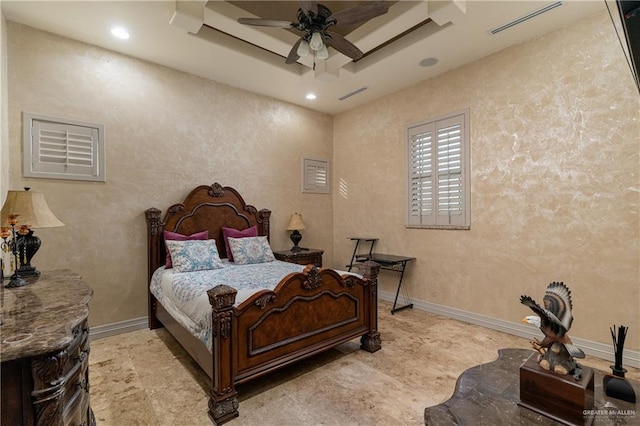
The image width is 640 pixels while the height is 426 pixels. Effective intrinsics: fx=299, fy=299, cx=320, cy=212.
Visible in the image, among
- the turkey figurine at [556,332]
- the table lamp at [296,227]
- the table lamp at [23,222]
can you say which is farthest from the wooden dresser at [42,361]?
the table lamp at [296,227]

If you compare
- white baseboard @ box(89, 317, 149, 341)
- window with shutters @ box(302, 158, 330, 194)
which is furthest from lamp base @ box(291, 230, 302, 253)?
white baseboard @ box(89, 317, 149, 341)

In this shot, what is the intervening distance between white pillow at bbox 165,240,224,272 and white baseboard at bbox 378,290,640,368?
104 inches

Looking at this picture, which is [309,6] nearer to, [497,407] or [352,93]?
[352,93]

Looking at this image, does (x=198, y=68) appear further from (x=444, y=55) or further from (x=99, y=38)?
(x=444, y=55)

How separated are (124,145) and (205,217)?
4.01ft

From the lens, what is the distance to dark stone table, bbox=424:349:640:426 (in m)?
1.13

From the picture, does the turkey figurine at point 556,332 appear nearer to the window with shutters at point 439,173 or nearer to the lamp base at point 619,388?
the lamp base at point 619,388

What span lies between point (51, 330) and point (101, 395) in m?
1.59

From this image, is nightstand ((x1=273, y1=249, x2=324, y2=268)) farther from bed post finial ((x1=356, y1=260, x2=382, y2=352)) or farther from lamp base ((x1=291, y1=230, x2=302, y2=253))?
bed post finial ((x1=356, y1=260, x2=382, y2=352))

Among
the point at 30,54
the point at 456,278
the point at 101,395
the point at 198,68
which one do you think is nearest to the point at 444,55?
the point at 456,278

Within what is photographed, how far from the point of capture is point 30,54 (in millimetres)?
2924

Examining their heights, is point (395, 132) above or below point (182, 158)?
above

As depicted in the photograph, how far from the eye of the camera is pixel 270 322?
88.3 inches

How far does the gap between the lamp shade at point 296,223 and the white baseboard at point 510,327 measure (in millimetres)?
1628
